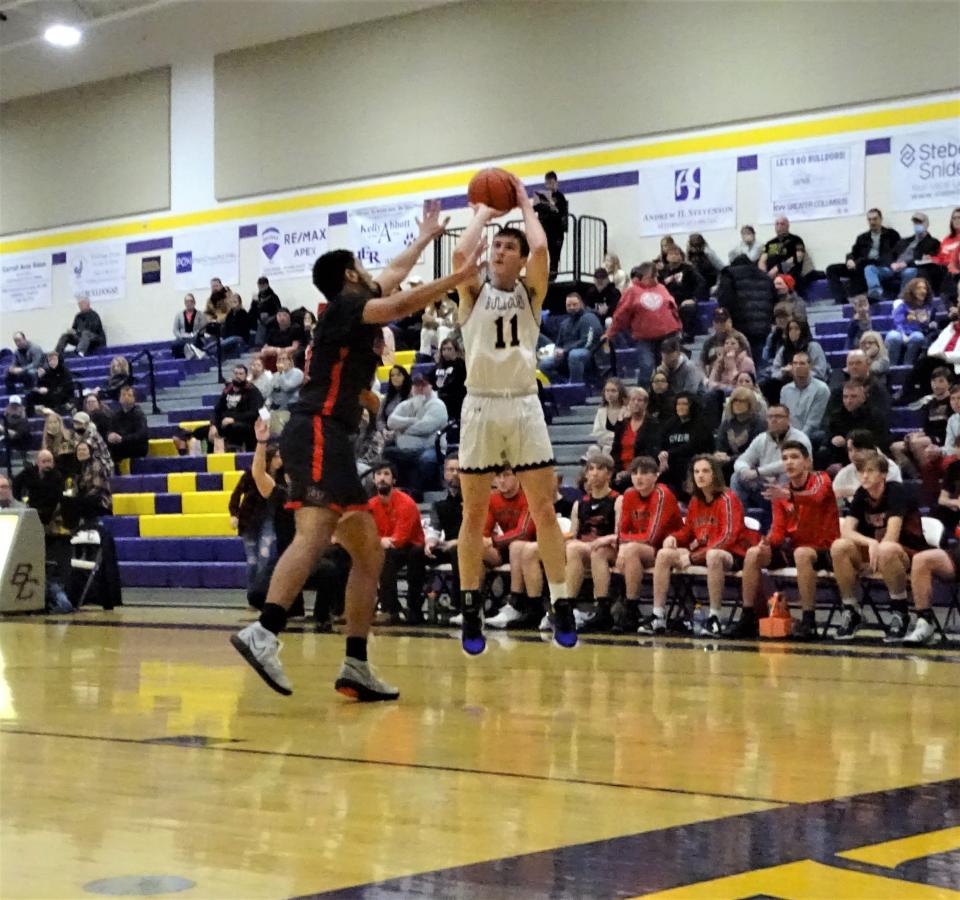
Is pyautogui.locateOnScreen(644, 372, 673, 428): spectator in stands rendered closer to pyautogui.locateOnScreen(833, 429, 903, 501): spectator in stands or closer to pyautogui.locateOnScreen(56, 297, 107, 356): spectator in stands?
pyautogui.locateOnScreen(833, 429, 903, 501): spectator in stands

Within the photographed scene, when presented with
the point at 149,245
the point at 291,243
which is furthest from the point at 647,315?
the point at 149,245

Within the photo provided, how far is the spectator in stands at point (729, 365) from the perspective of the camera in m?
12.8

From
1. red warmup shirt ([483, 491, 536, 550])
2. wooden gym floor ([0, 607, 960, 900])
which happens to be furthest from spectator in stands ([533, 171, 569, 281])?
wooden gym floor ([0, 607, 960, 900])

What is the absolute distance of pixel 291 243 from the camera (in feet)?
76.0

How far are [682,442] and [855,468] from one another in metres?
1.66

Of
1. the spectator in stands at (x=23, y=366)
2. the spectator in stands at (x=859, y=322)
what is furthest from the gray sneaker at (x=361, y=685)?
the spectator in stands at (x=23, y=366)

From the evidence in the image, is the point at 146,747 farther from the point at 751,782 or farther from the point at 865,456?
the point at 865,456

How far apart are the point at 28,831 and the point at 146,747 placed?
4.31ft

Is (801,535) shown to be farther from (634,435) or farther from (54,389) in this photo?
(54,389)

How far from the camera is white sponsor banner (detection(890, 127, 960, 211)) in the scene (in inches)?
675

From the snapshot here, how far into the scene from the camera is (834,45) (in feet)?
59.3

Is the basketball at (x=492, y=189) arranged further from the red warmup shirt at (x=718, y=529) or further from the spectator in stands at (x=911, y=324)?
the spectator in stands at (x=911, y=324)

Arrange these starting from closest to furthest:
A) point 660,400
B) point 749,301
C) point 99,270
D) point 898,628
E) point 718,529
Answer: point 898,628
point 718,529
point 660,400
point 749,301
point 99,270

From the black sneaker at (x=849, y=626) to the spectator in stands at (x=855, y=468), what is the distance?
2.60ft
